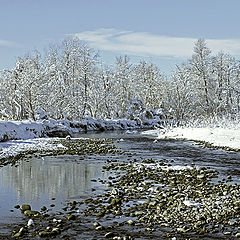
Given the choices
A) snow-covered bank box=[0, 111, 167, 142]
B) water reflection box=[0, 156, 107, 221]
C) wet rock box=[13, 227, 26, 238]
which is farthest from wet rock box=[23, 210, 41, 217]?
snow-covered bank box=[0, 111, 167, 142]

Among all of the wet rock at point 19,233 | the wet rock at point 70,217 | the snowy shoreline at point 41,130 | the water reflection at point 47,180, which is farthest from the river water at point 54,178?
the snowy shoreline at point 41,130

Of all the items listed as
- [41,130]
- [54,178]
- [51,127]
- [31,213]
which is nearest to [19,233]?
[31,213]

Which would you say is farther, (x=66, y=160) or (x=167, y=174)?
(x=66, y=160)

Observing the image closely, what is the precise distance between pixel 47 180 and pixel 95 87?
154 ft

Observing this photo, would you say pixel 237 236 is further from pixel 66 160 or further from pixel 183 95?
pixel 183 95

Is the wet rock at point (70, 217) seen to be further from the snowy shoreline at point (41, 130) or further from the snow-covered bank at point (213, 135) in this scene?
the snow-covered bank at point (213, 135)

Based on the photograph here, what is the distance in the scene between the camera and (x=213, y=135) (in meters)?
28.0

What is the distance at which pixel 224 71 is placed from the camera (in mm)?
57125

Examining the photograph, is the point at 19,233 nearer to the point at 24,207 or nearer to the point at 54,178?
the point at 24,207

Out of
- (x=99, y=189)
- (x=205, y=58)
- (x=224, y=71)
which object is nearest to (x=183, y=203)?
(x=99, y=189)

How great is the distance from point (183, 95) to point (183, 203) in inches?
1854

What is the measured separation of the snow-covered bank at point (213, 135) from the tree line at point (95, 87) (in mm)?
11856

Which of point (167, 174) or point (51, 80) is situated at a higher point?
point (51, 80)

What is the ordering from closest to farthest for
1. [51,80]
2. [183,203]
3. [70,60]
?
[183,203], [51,80], [70,60]
